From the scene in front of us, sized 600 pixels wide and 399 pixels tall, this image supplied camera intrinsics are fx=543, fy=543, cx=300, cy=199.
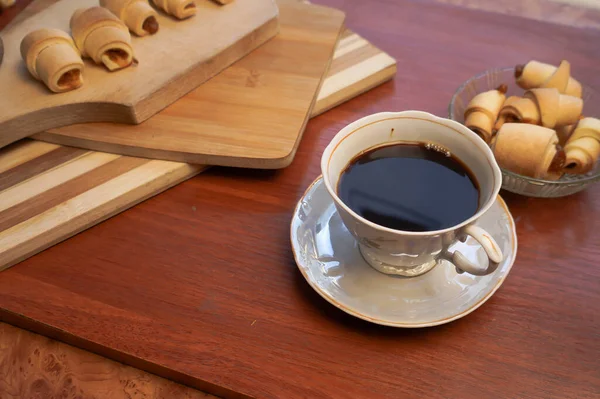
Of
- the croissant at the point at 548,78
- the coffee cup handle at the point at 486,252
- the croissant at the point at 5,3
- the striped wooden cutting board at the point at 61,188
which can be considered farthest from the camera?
the croissant at the point at 5,3

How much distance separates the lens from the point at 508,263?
625 millimetres

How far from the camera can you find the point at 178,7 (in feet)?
2.97

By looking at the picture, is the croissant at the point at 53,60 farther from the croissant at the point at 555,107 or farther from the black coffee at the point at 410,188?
the croissant at the point at 555,107

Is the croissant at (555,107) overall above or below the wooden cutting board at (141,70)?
below

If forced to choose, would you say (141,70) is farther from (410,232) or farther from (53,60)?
(410,232)

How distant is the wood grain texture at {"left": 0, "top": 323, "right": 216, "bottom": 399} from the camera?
604 millimetres

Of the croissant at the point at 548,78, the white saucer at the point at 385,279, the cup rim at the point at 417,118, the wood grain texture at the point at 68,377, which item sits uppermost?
the cup rim at the point at 417,118

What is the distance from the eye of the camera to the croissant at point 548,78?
0.79m

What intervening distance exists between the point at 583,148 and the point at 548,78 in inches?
5.6

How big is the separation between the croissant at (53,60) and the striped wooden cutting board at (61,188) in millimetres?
96

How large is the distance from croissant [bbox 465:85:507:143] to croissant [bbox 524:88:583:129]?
0.05m

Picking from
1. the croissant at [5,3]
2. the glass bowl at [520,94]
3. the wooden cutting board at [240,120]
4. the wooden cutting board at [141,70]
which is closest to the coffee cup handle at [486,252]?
the glass bowl at [520,94]

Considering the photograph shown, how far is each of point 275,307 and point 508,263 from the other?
0.90 feet

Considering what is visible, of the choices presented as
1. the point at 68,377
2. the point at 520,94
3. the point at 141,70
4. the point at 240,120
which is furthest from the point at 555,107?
the point at 68,377
